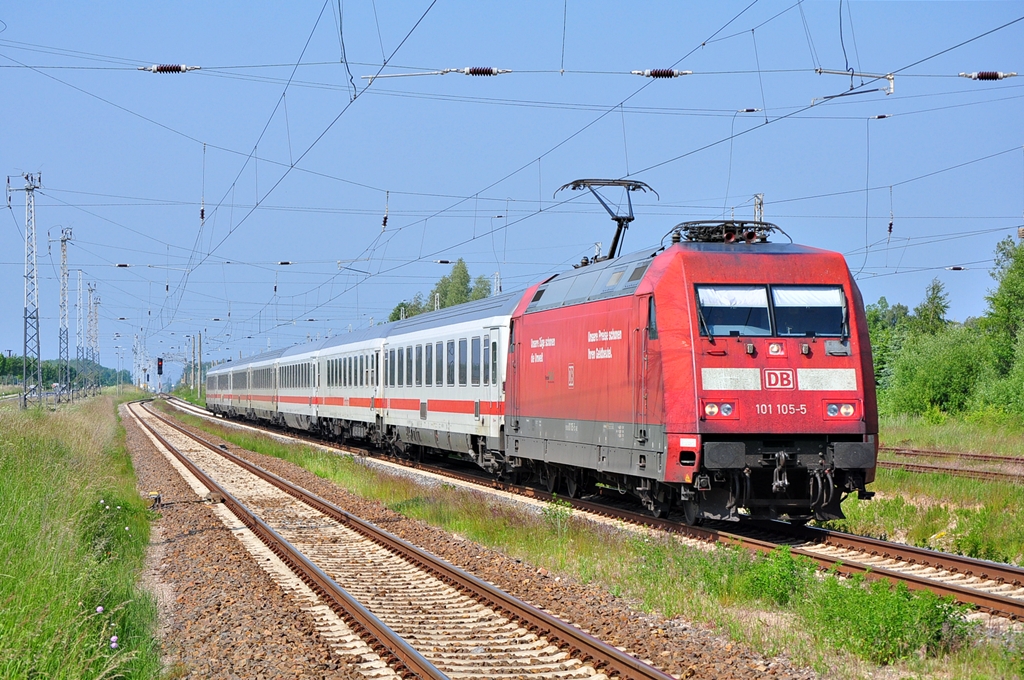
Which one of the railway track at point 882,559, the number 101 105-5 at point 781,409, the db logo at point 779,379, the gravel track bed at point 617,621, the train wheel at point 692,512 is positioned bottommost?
the gravel track bed at point 617,621

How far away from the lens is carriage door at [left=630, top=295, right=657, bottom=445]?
43.7 feet

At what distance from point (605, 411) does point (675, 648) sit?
22.6ft

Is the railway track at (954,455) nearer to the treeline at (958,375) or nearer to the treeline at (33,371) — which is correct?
the treeline at (958,375)

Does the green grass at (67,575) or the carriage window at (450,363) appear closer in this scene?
the green grass at (67,575)

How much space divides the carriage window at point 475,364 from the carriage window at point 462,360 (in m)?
0.41

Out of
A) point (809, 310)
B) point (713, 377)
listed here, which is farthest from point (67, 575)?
point (809, 310)

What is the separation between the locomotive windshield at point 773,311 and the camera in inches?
504

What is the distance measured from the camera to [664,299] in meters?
12.9

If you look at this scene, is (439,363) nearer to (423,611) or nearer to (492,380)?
(492,380)

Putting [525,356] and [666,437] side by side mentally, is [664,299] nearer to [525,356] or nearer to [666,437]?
[666,437]

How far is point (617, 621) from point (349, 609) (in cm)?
256

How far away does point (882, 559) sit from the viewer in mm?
11789

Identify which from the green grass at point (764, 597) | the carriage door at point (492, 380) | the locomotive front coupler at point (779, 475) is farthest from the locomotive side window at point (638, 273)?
the carriage door at point (492, 380)

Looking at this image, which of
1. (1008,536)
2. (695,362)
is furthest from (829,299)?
(1008,536)
